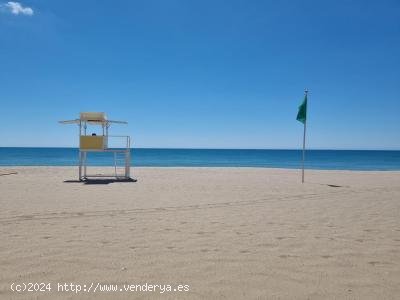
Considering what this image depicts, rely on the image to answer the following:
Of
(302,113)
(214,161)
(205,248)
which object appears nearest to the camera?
(205,248)

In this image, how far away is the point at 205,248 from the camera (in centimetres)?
437

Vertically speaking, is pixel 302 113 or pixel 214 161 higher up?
pixel 302 113

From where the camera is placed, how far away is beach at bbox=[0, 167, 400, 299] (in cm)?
324

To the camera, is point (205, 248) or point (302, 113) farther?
point (302, 113)

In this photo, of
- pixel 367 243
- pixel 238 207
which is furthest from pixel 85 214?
pixel 367 243

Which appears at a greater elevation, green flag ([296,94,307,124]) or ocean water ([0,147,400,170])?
green flag ([296,94,307,124])

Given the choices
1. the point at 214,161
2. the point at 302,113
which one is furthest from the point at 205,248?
the point at 214,161

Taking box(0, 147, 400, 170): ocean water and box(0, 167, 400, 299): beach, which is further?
box(0, 147, 400, 170): ocean water

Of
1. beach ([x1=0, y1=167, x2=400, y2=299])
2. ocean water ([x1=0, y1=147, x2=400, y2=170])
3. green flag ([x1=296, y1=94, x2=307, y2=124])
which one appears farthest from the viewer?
ocean water ([x1=0, y1=147, x2=400, y2=170])

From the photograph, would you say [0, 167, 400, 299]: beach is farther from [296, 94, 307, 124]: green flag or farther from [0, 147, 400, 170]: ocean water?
[0, 147, 400, 170]: ocean water

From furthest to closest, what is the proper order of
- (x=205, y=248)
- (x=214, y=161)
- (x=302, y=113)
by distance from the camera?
(x=214, y=161) → (x=302, y=113) → (x=205, y=248)

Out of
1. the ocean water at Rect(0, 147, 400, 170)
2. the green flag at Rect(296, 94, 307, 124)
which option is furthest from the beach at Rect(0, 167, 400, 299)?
the ocean water at Rect(0, 147, 400, 170)

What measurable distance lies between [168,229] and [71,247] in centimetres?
152

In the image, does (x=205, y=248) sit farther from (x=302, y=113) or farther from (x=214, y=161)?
(x=214, y=161)
